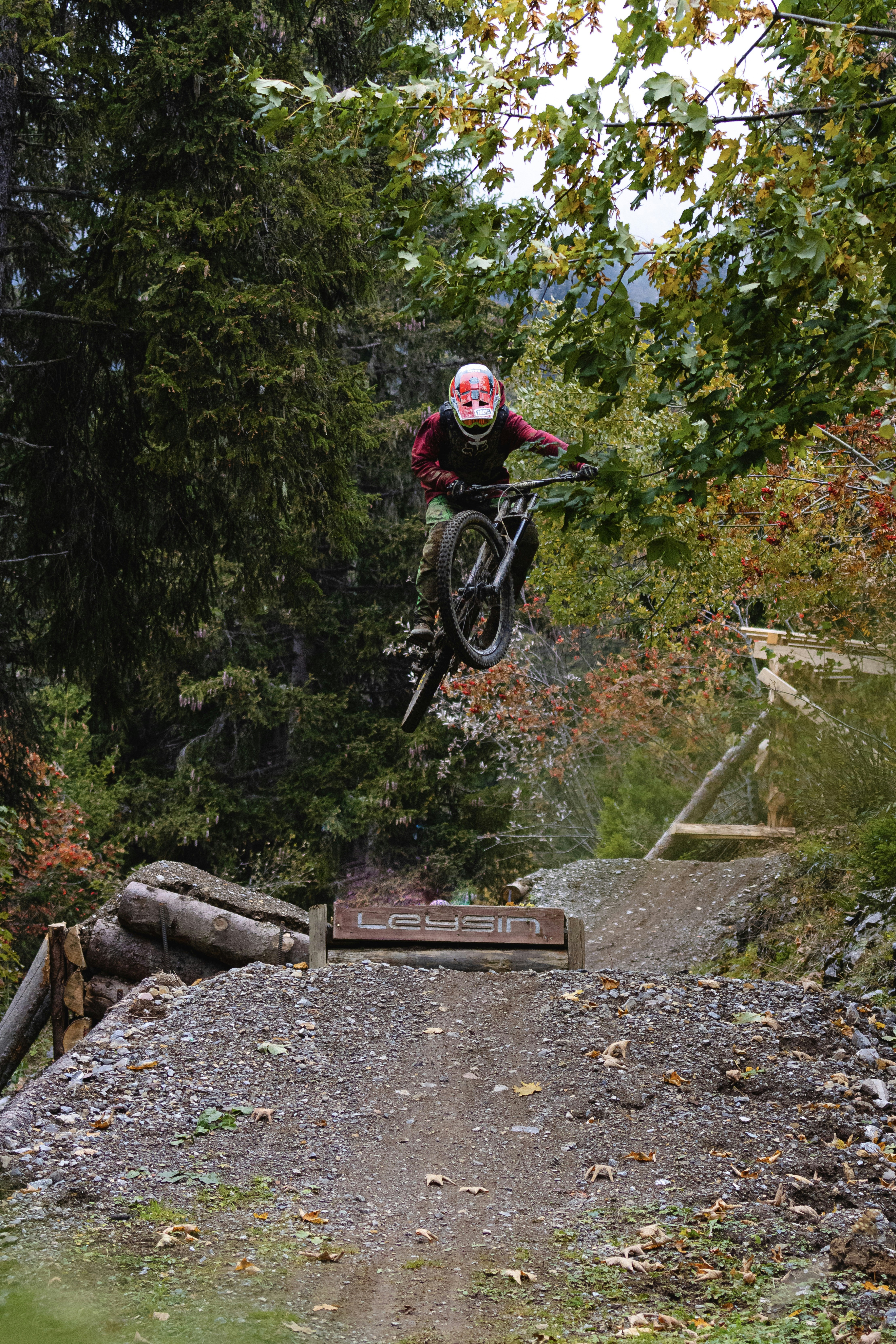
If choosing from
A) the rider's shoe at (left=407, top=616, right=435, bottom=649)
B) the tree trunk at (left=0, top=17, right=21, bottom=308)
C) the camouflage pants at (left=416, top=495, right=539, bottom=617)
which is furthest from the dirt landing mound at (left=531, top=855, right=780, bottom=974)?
the tree trunk at (left=0, top=17, right=21, bottom=308)

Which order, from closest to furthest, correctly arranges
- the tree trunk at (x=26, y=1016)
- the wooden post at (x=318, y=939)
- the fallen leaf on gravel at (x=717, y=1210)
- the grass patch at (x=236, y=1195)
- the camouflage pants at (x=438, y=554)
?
the fallen leaf on gravel at (x=717, y=1210), the grass patch at (x=236, y=1195), the camouflage pants at (x=438, y=554), the wooden post at (x=318, y=939), the tree trunk at (x=26, y=1016)

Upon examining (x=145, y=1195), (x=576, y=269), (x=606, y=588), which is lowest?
(x=145, y=1195)

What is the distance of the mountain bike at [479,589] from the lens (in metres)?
6.10

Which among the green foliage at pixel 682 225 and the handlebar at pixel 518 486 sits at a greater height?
the green foliage at pixel 682 225

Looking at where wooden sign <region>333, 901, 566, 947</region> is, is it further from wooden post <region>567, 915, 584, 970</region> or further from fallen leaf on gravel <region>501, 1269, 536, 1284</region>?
fallen leaf on gravel <region>501, 1269, 536, 1284</region>

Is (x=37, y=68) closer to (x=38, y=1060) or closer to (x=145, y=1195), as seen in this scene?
(x=145, y=1195)

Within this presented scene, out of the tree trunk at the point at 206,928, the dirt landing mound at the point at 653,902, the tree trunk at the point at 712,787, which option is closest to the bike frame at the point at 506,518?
the tree trunk at the point at 206,928

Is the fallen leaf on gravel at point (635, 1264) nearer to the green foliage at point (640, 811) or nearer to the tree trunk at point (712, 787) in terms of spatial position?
the tree trunk at point (712, 787)

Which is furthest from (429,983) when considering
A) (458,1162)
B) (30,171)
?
(30,171)

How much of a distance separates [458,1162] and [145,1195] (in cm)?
166

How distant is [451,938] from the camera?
29.1ft

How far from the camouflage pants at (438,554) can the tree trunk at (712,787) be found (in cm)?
814

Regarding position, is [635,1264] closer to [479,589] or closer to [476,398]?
[479,589]

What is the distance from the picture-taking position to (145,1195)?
5758 mm
